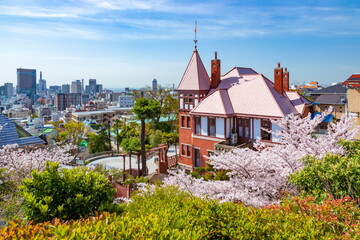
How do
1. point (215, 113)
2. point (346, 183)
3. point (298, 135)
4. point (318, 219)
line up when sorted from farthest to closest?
point (215, 113) < point (298, 135) < point (346, 183) < point (318, 219)

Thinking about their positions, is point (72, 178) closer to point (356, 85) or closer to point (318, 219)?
point (318, 219)

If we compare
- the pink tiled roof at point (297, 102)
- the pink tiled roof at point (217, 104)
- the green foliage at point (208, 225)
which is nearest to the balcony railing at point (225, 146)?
the pink tiled roof at point (217, 104)

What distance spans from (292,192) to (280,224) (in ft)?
18.6

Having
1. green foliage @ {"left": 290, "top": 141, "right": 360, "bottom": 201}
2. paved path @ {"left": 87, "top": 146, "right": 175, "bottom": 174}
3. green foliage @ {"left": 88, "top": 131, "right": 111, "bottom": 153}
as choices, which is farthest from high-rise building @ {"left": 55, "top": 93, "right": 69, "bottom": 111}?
green foliage @ {"left": 290, "top": 141, "right": 360, "bottom": 201}

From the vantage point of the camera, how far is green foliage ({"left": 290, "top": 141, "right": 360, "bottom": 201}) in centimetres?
699

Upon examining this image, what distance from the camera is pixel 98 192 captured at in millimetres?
6559

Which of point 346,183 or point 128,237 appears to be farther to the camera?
point 346,183

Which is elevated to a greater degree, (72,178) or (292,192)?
(72,178)

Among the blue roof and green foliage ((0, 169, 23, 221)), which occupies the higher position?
the blue roof

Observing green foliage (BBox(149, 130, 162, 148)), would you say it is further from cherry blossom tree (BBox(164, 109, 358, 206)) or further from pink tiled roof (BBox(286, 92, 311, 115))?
cherry blossom tree (BBox(164, 109, 358, 206))

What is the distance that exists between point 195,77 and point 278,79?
21.0 feet

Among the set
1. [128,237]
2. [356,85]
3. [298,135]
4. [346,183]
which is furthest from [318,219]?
[356,85]

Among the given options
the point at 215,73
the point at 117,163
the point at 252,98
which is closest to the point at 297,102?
the point at 252,98

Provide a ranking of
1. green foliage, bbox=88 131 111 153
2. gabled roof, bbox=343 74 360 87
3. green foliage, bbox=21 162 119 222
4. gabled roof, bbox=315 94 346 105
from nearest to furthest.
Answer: green foliage, bbox=21 162 119 222 → gabled roof, bbox=343 74 360 87 → green foliage, bbox=88 131 111 153 → gabled roof, bbox=315 94 346 105
